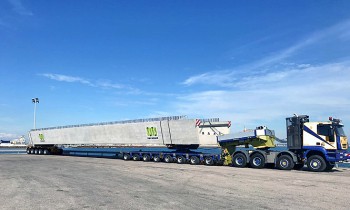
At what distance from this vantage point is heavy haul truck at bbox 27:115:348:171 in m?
20.2

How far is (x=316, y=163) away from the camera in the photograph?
66.4 feet

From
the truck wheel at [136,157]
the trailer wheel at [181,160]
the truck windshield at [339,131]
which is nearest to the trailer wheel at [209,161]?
the trailer wheel at [181,160]

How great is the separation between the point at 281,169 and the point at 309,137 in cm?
291

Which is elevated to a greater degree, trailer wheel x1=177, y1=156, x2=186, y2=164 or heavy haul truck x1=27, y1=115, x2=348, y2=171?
heavy haul truck x1=27, y1=115, x2=348, y2=171

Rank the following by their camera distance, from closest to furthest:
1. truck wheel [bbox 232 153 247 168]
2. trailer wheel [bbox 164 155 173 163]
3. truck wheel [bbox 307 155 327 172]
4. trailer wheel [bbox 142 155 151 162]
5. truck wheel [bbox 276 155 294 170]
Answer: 1. truck wheel [bbox 307 155 327 172]
2. truck wheel [bbox 276 155 294 170]
3. truck wheel [bbox 232 153 247 168]
4. trailer wheel [bbox 164 155 173 163]
5. trailer wheel [bbox 142 155 151 162]

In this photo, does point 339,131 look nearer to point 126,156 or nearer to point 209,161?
point 209,161

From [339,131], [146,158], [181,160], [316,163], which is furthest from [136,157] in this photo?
[339,131]

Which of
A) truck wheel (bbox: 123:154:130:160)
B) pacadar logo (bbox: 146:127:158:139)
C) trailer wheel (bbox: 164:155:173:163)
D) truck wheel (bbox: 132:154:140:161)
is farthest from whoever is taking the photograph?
truck wheel (bbox: 123:154:130:160)

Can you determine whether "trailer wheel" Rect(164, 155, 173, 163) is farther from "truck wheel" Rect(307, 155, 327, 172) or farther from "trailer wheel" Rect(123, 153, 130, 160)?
"truck wheel" Rect(307, 155, 327, 172)

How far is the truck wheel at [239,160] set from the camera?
2306 cm

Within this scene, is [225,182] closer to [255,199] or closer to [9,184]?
[255,199]

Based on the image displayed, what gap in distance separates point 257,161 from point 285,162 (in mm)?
2038

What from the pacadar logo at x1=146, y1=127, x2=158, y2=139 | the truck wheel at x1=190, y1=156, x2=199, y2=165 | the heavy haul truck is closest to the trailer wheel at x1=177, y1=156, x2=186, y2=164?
the heavy haul truck

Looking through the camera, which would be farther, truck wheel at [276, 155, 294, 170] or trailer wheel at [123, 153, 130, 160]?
trailer wheel at [123, 153, 130, 160]
